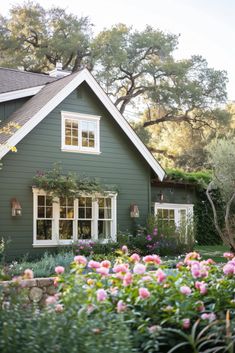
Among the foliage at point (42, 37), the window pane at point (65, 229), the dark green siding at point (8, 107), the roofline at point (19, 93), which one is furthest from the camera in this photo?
the foliage at point (42, 37)

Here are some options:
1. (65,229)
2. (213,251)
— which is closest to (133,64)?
(213,251)

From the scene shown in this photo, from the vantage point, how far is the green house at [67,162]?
527 inches

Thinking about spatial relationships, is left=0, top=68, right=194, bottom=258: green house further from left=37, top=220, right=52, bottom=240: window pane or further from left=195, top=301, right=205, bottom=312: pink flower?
left=195, top=301, right=205, bottom=312: pink flower

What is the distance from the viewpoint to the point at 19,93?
49.8 feet

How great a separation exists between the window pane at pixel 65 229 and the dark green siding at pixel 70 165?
898 mm

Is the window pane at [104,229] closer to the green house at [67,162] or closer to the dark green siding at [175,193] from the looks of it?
the green house at [67,162]

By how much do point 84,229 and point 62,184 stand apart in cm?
191

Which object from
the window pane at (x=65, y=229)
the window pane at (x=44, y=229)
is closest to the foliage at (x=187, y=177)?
the window pane at (x=65, y=229)

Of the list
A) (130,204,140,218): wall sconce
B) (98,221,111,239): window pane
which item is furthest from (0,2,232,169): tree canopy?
(98,221,111,239): window pane

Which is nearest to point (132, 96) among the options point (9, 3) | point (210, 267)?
point (9, 3)

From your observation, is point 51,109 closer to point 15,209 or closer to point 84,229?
point 15,209

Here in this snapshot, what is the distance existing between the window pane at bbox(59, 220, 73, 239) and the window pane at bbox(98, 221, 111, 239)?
39.9 inches

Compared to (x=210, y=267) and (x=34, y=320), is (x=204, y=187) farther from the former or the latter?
(x=34, y=320)

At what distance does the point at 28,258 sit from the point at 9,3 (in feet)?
74.5
